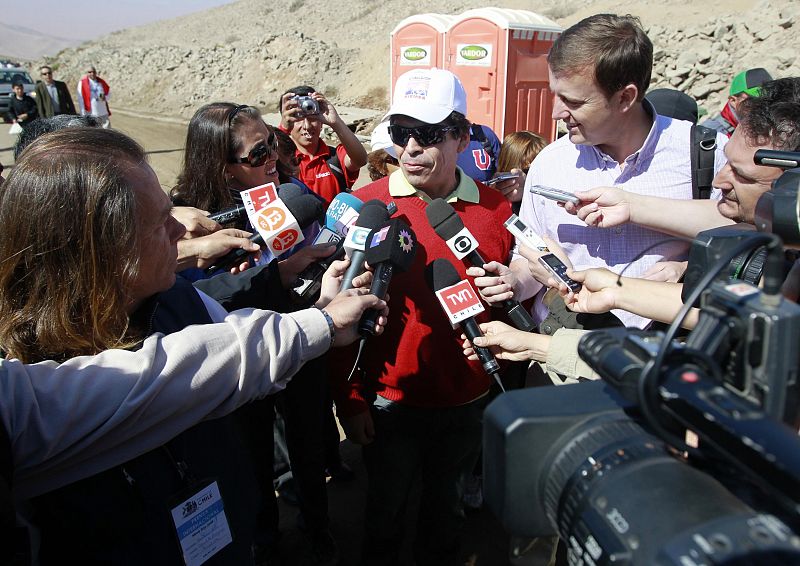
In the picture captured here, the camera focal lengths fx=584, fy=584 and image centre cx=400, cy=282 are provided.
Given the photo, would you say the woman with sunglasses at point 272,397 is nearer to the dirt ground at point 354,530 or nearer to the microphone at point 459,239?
the dirt ground at point 354,530

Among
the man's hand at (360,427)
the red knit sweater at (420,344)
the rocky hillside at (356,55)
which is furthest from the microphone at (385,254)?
the rocky hillside at (356,55)

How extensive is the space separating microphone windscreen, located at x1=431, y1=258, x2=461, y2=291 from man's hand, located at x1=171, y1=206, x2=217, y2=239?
2.96ft

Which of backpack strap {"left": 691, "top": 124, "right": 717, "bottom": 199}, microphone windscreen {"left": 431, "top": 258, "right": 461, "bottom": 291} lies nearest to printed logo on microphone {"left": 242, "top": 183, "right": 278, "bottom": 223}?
microphone windscreen {"left": 431, "top": 258, "right": 461, "bottom": 291}

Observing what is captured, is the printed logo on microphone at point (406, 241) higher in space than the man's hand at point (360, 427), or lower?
higher

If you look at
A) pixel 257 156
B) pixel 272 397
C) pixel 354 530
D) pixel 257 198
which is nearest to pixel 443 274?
pixel 257 198

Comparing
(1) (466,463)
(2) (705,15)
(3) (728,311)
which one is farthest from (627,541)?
(2) (705,15)

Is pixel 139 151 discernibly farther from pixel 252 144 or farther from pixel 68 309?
pixel 252 144

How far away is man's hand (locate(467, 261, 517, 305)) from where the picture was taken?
2109 mm

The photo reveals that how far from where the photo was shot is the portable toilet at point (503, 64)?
915cm

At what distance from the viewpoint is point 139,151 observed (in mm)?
1547

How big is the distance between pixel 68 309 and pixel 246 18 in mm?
66684

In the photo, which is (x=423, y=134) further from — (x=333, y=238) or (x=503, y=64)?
(x=503, y=64)

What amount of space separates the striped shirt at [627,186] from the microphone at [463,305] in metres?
0.62

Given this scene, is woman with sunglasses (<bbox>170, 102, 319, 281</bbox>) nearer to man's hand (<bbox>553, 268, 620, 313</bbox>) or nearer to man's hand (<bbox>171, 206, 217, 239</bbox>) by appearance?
man's hand (<bbox>171, 206, 217, 239</bbox>)
